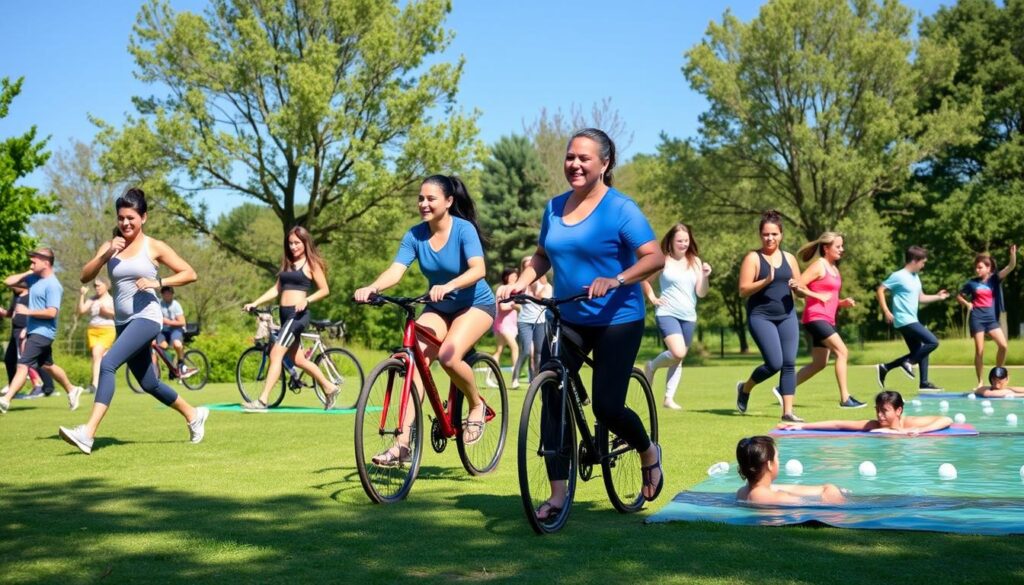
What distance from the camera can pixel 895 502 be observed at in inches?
249

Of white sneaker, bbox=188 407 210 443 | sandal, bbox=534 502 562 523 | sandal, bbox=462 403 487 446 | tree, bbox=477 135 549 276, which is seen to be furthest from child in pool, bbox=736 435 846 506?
tree, bbox=477 135 549 276

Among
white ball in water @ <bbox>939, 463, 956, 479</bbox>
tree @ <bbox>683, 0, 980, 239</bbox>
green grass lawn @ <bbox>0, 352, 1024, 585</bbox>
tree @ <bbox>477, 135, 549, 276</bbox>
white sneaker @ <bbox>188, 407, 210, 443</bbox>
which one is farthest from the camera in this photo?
tree @ <bbox>477, 135, 549, 276</bbox>

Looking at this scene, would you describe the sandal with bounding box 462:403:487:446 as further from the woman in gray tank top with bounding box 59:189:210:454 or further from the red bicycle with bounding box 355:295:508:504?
the woman in gray tank top with bounding box 59:189:210:454

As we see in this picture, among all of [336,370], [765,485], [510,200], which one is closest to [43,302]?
[336,370]

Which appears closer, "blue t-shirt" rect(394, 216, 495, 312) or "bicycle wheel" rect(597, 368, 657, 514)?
"bicycle wheel" rect(597, 368, 657, 514)

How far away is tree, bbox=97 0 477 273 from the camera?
121 feet

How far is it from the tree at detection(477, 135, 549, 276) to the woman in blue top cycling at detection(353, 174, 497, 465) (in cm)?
5473

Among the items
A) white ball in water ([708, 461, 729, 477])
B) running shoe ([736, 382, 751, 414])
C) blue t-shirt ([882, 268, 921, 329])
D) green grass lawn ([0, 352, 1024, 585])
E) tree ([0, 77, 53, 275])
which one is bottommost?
green grass lawn ([0, 352, 1024, 585])

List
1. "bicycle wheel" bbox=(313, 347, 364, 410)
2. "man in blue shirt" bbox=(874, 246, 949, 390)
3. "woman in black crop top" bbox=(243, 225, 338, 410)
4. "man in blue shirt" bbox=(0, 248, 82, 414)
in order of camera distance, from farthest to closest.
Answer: "man in blue shirt" bbox=(874, 246, 949, 390), "bicycle wheel" bbox=(313, 347, 364, 410), "man in blue shirt" bbox=(0, 248, 82, 414), "woman in black crop top" bbox=(243, 225, 338, 410)

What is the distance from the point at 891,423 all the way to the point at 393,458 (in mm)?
5385

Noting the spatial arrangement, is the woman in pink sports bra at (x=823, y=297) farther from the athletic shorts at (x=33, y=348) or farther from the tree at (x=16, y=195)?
the tree at (x=16, y=195)

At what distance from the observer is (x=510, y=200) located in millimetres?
63656

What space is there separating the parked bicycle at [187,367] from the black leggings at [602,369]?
16.3 meters

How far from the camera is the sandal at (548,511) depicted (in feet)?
18.6
